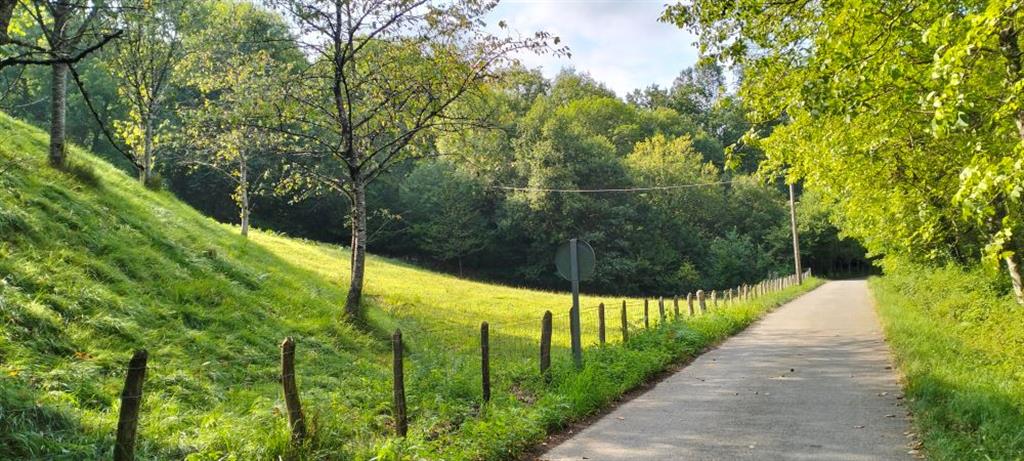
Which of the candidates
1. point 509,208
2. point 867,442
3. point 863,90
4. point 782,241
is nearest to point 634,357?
point 867,442

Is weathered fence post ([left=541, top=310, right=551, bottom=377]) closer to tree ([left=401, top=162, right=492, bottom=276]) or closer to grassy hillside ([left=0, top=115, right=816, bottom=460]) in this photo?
grassy hillside ([left=0, top=115, right=816, bottom=460])

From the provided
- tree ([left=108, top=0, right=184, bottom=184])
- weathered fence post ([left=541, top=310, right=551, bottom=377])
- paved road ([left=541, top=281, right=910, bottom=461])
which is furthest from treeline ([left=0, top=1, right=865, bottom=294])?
weathered fence post ([left=541, top=310, right=551, bottom=377])

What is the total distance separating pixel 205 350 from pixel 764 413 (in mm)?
7808

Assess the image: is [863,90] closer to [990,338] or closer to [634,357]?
[634,357]

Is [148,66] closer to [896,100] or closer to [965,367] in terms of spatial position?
[896,100]

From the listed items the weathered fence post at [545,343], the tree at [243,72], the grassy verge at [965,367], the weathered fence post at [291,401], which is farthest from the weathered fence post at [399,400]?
the tree at [243,72]

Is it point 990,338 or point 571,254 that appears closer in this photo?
point 571,254

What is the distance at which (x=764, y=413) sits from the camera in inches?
317

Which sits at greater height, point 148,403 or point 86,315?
point 86,315

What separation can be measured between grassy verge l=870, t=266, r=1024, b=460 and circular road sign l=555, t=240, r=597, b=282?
4.34m

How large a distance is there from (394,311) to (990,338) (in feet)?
44.1

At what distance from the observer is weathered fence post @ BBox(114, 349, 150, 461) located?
4352 mm

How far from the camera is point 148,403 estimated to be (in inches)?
270

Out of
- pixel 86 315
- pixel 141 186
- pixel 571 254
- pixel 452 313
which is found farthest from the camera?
pixel 452 313
